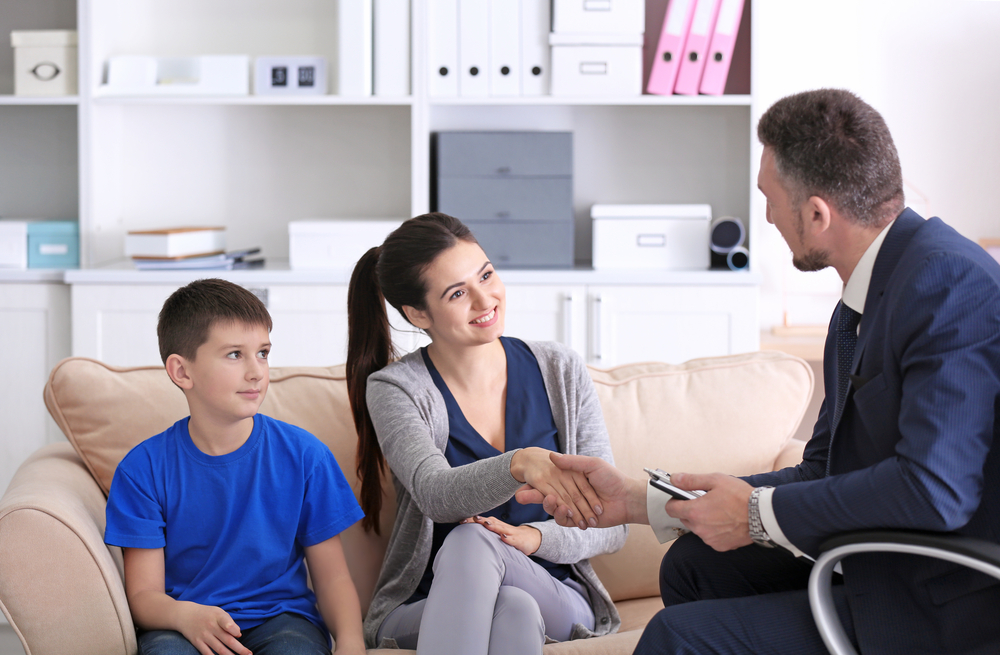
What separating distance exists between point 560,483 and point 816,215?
1.82 ft

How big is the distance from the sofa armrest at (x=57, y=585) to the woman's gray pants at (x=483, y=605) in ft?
1.48

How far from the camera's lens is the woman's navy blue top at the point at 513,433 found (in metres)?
1.62

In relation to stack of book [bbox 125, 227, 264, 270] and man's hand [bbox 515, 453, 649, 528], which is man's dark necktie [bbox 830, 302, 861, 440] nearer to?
man's hand [bbox 515, 453, 649, 528]

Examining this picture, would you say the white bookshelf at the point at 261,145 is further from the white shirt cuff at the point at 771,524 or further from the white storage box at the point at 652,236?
the white shirt cuff at the point at 771,524

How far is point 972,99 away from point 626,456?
2.13m

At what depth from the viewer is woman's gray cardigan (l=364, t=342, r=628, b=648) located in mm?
1441

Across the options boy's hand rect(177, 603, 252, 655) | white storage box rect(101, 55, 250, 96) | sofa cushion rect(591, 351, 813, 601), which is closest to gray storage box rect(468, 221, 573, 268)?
white storage box rect(101, 55, 250, 96)

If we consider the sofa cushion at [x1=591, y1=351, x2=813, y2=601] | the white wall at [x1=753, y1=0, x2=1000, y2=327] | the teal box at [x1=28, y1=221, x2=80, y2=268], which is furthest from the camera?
the white wall at [x1=753, y1=0, x2=1000, y2=327]

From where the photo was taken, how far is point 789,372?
6.43 ft

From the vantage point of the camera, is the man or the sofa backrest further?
the sofa backrest

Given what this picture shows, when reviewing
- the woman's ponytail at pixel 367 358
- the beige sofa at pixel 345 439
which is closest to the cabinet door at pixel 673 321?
the beige sofa at pixel 345 439

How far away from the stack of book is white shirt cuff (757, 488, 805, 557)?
2121 mm

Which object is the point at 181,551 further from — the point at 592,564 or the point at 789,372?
the point at 789,372

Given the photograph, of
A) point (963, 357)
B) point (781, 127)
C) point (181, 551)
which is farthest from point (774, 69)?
point (181, 551)
